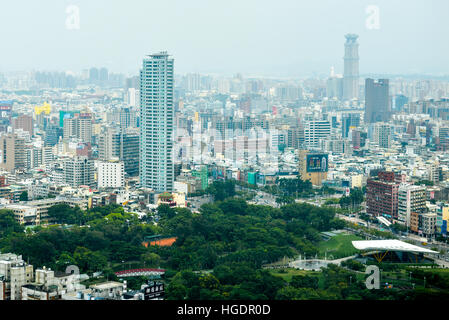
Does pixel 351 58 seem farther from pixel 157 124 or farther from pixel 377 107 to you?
pixel 377 107

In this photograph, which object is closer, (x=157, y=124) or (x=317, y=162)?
(x=157, y=124)

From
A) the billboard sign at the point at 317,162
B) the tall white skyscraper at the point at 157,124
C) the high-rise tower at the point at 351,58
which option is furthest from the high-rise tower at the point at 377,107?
the tall white skyscraper at the point at 157,124

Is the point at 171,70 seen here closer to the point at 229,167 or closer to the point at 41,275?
the point at 229,167

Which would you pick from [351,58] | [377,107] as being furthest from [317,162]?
[377,107]

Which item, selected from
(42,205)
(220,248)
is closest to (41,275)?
(220,248)

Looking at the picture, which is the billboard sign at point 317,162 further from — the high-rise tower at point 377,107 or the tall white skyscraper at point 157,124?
the high-rise tower at point 377,107
